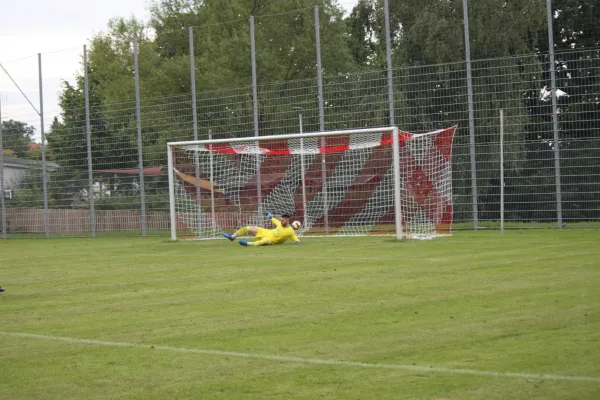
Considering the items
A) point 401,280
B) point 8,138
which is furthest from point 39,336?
point 8,138

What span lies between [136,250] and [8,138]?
51.0 feet

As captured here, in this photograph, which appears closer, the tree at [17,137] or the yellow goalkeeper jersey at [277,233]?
the yellow goalkeeper jersey at [277,233]

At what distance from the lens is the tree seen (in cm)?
3412

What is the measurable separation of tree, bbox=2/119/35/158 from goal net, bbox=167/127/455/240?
32.0 feet

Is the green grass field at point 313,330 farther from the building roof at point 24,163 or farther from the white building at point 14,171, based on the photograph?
the white building at point 14,171

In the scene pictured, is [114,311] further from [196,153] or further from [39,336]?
[196,153]

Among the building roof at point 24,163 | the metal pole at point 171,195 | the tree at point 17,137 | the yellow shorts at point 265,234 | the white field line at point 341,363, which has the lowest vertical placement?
the white field line at point 341,363

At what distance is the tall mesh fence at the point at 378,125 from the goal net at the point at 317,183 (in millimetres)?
1857

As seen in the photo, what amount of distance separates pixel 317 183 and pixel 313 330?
58.5 feet

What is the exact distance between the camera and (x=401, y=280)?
39.5 feet

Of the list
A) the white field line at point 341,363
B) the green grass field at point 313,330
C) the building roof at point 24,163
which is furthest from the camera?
the building roof at point 24,163

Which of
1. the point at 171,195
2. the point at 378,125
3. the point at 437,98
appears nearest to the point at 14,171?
the point at 171,195

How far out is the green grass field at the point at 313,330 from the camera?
239 inches

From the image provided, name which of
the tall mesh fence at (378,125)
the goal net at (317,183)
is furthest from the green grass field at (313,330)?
the tall mesh fence at (378,125)
